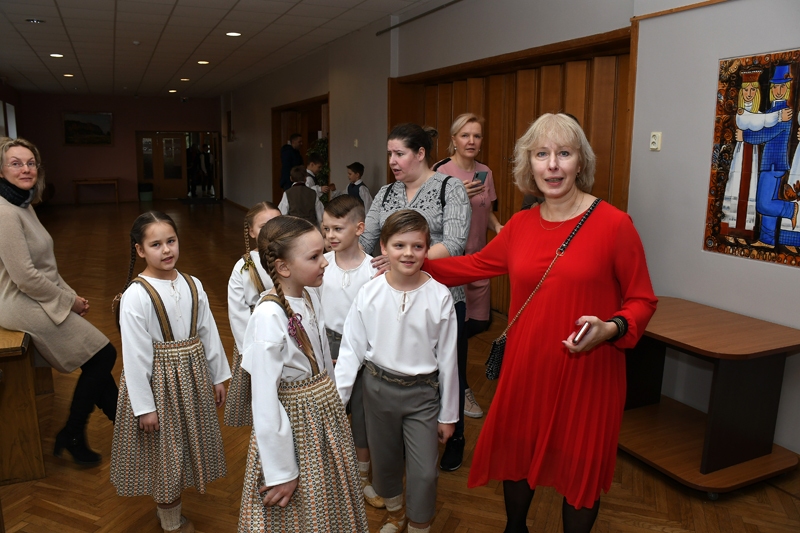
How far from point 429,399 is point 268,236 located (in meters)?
0.83

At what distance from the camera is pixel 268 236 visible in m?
1.84

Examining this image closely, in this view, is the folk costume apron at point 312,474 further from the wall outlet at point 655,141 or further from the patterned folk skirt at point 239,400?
A: the wall outlet at point 655,141

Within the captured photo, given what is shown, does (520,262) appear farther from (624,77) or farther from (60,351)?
(624,77)

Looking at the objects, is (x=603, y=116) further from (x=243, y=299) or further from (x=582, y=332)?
(x=582, y=332)

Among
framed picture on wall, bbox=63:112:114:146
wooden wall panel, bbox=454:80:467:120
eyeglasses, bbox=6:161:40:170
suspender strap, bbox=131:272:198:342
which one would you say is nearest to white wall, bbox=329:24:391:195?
wooden wall panel, bbox=454:80:467:120

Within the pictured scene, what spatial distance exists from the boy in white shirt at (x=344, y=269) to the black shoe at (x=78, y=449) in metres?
1.43

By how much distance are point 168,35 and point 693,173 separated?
25.3 feet

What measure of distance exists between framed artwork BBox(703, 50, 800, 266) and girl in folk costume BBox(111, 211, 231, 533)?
8.97 feet

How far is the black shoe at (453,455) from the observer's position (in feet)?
9.99

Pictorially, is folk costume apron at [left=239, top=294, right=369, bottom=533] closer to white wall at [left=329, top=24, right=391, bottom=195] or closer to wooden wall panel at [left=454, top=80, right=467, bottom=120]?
wooden wall panel at [left=454, top=80, right=467, bottom=120]

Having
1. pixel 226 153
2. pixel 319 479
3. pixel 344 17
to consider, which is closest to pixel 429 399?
pixel 319 479

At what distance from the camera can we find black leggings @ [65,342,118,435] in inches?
121

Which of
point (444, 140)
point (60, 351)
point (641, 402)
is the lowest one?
point (641, 402)

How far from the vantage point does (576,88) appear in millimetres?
4820
